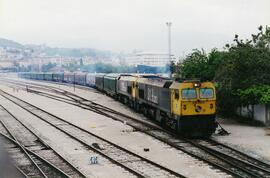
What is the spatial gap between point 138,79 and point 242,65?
8.48 metres

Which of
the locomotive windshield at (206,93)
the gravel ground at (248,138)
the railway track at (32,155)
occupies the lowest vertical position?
the railway track at (32,155)

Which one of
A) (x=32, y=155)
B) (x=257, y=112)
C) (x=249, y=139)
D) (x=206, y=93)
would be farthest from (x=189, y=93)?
(x=32, y=155)

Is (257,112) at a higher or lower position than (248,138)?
higher

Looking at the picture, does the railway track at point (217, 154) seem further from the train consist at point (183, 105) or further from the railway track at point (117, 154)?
the railway track at point (117, 154)

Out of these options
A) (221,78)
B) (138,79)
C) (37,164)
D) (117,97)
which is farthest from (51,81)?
(37,164)

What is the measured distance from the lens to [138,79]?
3197 centimetres

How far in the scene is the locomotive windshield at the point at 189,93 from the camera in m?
20.5

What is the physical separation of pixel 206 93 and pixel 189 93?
3.11 feet

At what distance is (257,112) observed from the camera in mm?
25812

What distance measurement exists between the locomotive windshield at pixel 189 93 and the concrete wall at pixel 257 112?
20.6ft

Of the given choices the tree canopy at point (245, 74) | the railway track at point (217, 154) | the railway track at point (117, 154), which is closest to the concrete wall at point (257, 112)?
the tree canopy at point (245, 74)

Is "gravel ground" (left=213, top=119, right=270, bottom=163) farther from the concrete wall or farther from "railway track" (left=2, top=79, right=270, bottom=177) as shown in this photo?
the concrete wall

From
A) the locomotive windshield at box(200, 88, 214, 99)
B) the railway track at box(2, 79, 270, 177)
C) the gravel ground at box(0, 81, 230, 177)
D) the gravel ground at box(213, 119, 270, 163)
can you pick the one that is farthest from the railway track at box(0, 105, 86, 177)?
the gravel ground at box(213, 119, 270, 163)

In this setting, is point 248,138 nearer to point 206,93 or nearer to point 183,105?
point 206,93
